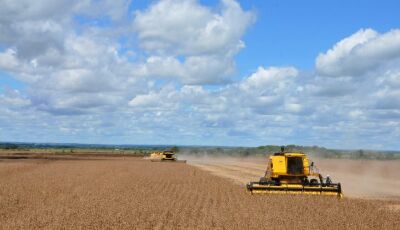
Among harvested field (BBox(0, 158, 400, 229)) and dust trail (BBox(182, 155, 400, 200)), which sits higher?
dust trail (BBox(182, 155, 400, 200))

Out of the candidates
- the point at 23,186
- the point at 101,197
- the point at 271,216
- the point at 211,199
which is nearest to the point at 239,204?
the point at 211,199

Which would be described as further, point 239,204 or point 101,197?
point 101,197

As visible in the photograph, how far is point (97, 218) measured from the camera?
19453 mm

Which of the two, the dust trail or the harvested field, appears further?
the dust trail

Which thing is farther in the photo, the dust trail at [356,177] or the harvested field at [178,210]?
the dust trail at [356,177]

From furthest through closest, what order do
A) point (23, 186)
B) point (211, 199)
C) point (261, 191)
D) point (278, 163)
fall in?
1. point (23, 186)
2. point (278, 163)
3. point (261, 191)
4. point (211, 199)

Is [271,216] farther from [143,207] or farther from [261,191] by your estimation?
[261,191]

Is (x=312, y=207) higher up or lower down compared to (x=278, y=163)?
lower down

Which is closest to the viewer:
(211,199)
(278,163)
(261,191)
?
(211,199)

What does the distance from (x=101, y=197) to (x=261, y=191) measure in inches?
294

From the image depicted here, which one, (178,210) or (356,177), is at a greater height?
(356,177)

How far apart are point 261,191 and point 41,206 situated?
10544 millimetres

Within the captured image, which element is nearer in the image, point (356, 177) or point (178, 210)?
point (178, 210)

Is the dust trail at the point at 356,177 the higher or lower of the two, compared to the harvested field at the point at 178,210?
higher
